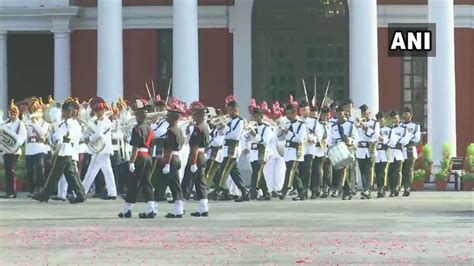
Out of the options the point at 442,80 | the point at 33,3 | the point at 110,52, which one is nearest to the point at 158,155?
the point at 110,52

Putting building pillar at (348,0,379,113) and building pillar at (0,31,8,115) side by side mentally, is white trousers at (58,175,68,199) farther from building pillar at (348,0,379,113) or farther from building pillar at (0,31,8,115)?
building pillar at (0,31,8,115)

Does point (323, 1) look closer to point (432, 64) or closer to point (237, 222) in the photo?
point (432, 64)

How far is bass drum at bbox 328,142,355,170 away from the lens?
27969 mm

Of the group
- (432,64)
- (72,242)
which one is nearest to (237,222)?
(72,242)

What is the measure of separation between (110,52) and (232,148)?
8112 millimetres

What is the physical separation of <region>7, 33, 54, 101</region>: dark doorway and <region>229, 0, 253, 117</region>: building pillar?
503 centimetres

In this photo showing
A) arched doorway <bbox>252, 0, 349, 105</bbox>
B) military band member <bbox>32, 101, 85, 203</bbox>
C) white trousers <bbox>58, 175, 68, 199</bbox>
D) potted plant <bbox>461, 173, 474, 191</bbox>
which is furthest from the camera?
arched doorway <bbox>252, 0, 349, 105</bbox>

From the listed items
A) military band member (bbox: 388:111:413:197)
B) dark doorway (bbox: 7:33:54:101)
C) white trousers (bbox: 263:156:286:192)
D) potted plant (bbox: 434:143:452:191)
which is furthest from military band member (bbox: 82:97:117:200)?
dark doorway (bbox: 7:33:54:101)

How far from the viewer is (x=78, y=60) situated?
38406 mm

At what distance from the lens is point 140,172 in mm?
22672

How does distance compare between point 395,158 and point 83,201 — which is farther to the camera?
point 395,158

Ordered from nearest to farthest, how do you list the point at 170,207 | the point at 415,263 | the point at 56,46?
1. the point at 415,263
2. the point at 170,207
3. the point at 56,46

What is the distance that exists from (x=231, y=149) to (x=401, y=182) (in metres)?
4.58

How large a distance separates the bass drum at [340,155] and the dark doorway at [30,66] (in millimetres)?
13253
